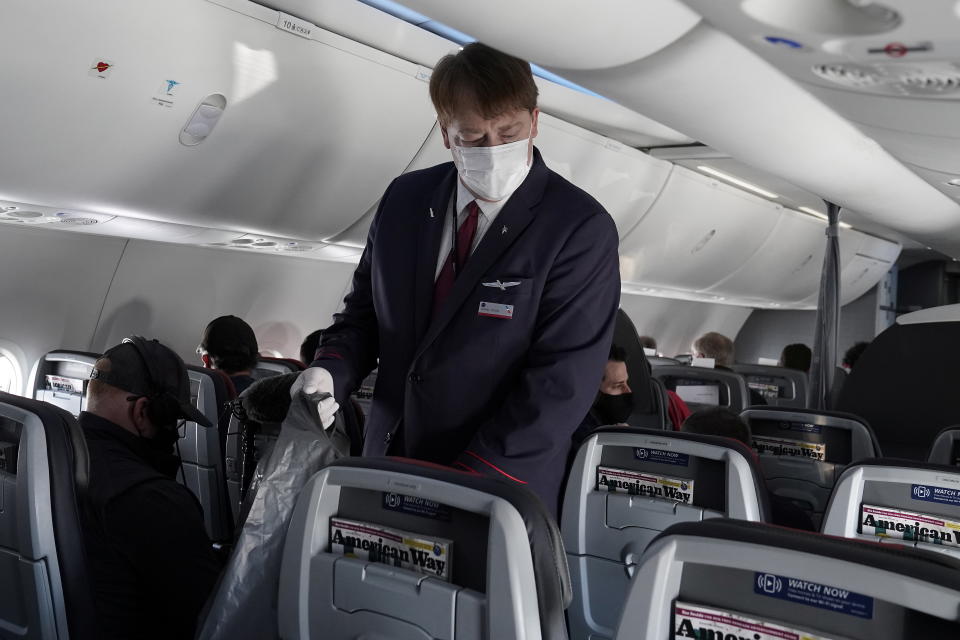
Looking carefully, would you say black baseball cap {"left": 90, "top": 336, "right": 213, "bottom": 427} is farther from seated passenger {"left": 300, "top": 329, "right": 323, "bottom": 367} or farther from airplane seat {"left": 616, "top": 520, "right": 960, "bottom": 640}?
seated passenger {"left": 300, "top": 329, "right": 323, "bottom": 367}

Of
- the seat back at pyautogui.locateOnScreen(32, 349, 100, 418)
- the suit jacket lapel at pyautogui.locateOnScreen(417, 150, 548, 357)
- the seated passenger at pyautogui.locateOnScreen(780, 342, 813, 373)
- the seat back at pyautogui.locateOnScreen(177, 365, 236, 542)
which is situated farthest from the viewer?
the seated passenger at pyautogui.locateOnScreen(780, 342, 813, 373)

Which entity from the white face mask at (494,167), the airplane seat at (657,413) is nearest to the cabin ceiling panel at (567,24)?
the white face mask at (494,167)

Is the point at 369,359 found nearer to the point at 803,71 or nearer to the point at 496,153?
the point at 496,153

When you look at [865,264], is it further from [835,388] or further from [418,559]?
[418,559]

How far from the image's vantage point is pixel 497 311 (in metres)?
2.14

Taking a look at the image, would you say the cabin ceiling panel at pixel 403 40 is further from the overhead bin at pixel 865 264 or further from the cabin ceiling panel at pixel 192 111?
the overhead bin at pixel 865 264

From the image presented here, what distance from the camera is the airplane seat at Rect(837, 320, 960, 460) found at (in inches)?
188

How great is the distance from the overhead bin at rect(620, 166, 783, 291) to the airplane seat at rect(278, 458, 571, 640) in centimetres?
723

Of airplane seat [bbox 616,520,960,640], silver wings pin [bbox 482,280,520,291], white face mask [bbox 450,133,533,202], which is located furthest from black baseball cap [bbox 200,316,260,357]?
airplane seat [bbox 616,520,960,640]

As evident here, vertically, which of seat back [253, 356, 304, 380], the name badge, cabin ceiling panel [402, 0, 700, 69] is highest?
cabin ceiling panel [402, 0, 700, 69]

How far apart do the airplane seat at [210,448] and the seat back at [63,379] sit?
712 millimetres

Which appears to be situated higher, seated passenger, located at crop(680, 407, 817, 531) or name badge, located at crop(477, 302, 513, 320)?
name badge, located at crop(477, 302, 513, 320)

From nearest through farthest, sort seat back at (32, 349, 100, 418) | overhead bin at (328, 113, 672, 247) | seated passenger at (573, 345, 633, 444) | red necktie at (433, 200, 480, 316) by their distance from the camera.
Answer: red necktie at (433, 200, 480, 316) → seated passenger at (573, 345, 633, 444) → seat back at (32, 349, 100, 418) → overhead bin at (328, 113, 672, 247)

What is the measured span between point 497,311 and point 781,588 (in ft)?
3.75
